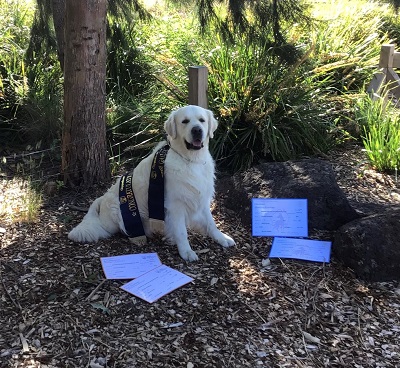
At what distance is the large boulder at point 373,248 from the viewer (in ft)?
10.9

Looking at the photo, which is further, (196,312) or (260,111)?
(260,111)

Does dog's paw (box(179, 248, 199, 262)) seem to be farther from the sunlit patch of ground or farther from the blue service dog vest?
the sunlit patch of ground

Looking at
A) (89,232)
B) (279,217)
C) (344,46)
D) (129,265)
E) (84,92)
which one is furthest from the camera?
(344,46)

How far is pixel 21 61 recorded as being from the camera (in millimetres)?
6746

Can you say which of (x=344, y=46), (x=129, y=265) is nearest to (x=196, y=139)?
(x=129, y=265)

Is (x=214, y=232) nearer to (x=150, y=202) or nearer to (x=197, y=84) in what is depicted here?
(x=150, y=202)

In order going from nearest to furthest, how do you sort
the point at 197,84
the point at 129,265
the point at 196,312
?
the point at 196,312
the point at 129,265
the point at 197,84

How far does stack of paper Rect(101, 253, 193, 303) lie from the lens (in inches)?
121

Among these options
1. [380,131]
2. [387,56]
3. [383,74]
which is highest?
[387,56]

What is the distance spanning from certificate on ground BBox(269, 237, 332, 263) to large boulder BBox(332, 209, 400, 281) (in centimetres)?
14

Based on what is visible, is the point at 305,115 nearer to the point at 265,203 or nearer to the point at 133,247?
the point at 265,203

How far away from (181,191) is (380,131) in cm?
264

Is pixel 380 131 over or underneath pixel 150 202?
over

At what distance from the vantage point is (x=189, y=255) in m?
3.55
